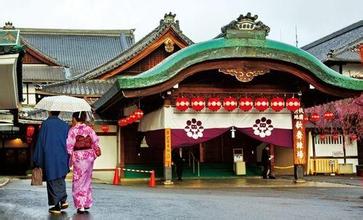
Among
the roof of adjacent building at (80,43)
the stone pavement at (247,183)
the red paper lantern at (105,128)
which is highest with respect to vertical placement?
the roof of adjacent building at (80,43)

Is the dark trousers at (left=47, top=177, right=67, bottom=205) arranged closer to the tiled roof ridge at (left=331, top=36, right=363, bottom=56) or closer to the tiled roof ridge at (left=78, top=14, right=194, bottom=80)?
the tiled roof ridge at (left=78, top=14, right=194, bottom=80)

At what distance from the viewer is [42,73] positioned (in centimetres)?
3256

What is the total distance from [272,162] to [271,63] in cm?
810

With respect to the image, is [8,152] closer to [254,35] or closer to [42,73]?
[42,73]

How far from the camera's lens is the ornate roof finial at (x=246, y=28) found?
17.7 m

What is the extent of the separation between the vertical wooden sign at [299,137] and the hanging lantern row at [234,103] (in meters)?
0.54

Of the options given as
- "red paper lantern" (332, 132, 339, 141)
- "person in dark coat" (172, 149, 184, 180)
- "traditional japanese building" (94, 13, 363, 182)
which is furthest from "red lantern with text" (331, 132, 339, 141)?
"person in dark coat" (172, 149, 184, 180)

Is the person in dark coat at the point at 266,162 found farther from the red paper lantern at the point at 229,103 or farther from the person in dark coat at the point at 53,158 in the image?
the person in dark coat at the point at 53,158

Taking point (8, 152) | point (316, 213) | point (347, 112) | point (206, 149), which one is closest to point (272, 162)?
point (206, 149)

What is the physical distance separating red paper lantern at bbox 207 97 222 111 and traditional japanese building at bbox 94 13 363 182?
36 mm

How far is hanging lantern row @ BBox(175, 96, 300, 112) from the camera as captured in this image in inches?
730

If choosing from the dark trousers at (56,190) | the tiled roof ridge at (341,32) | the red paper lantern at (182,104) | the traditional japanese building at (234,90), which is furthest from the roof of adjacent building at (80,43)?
the dark trousers at (56,190)

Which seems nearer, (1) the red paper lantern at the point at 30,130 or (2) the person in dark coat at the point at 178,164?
(2) the person in dark coat at the point at 178,164

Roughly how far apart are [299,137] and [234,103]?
2953 mm
